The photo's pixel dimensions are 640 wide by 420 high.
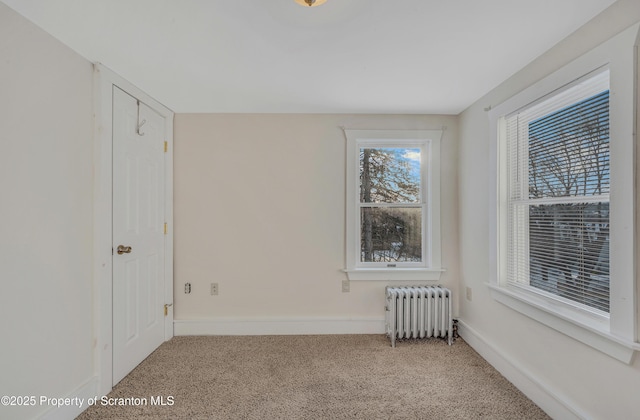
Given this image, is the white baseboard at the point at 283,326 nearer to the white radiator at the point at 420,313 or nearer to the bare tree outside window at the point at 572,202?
the white radiator at the point at 420,313

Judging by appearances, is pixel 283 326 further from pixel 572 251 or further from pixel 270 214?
pixel 572 251

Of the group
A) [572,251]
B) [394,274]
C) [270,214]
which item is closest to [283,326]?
[270,214]

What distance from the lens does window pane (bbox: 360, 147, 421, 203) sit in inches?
118

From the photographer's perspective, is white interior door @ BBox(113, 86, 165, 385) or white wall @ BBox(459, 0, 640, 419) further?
white interior door @ BBox(113, 86, 165, 385)

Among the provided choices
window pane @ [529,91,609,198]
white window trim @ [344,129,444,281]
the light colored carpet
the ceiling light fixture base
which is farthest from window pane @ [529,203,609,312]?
the ceiling light fixture base

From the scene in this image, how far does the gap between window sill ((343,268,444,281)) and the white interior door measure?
6.00ft

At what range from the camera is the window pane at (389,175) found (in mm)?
3006

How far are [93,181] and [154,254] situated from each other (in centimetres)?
89

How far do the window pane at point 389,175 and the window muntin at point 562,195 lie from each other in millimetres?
932

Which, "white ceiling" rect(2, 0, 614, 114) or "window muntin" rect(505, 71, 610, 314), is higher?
"white ceiling" rect(2, 0, 614, 114)

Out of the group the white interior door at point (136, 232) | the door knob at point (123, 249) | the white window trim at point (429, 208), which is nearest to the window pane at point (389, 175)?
the white window trim at point (429, 208)

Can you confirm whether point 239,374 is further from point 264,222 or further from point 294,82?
point 294,82

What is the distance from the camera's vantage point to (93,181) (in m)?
1.90

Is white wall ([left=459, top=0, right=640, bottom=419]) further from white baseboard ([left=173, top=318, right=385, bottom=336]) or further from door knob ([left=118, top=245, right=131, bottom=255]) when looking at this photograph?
door knob ([left=118, top=245, right=131, bottom=255])
